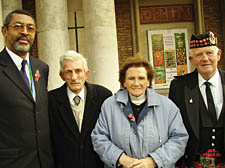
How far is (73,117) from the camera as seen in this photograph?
2320mm

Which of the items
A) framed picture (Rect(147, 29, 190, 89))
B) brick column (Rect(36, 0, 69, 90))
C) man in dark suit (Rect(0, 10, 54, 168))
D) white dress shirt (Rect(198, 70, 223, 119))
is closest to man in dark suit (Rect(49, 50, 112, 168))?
man in dark suit (Rect(0, 10, 54, 168))

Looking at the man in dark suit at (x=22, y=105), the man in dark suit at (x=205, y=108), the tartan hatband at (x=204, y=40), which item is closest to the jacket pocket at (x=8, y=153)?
the man in dark suit at (x=22, y=105)

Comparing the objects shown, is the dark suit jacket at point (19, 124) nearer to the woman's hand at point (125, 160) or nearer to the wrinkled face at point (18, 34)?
the wrinkled face at point (18, 34)

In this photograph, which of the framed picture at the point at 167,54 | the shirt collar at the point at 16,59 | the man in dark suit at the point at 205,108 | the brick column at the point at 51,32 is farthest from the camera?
the framed picture at the point at 167,54

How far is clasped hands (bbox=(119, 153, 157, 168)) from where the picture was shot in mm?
2047

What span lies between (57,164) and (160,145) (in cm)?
103

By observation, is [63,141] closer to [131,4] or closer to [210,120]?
[210,120]

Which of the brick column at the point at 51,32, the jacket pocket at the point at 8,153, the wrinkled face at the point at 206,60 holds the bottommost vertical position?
the jacket pocket at the point at 8,153

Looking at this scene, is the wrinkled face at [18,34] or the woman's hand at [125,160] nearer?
the woman's hand at [125,160]

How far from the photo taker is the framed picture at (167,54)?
24.1ft

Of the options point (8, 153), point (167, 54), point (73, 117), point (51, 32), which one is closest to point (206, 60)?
point (73, 117)

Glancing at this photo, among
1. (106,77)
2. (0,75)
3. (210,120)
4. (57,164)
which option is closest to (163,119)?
(210,120)

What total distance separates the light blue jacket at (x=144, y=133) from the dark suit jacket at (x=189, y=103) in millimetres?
159

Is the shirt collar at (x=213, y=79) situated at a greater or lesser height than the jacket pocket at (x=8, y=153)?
greater
